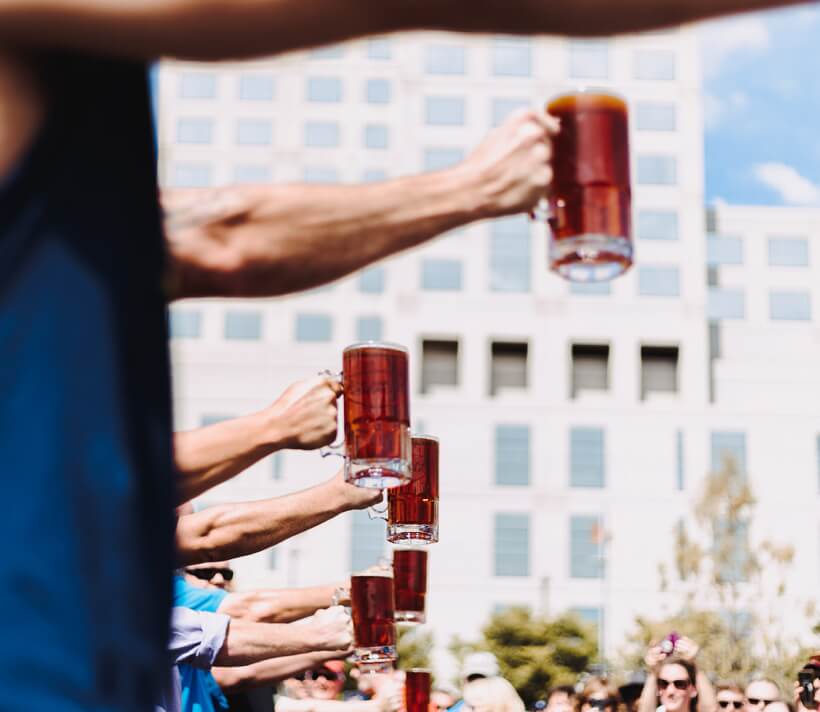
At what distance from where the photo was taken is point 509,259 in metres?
62.4

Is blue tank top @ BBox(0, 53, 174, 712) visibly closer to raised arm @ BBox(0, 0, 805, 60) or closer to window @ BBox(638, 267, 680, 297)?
raised arm @ BBox(0, 0, 805, 60)

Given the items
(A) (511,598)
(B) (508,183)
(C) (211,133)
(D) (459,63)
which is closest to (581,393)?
(A) (511,598)

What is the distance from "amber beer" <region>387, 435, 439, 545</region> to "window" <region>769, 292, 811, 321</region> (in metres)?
63.2

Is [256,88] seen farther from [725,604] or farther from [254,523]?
[254,523]

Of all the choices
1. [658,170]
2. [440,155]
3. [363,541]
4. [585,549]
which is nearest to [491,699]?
[363,541]

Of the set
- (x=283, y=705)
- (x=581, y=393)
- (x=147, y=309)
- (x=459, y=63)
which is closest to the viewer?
(x=147, y=309)

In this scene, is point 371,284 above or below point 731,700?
above

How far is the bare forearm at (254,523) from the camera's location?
3.65 m

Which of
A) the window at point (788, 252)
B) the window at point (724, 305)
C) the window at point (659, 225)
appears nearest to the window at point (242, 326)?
the window at point (659, 225)

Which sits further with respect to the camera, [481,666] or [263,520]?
[481,666]

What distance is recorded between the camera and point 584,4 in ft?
3.95

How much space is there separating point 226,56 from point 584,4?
0.31 m

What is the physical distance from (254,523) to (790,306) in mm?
63964

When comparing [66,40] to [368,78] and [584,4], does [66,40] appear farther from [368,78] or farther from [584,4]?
[368,78]
